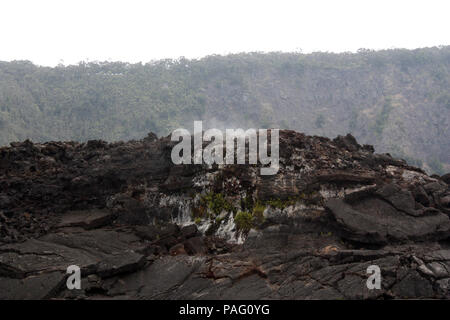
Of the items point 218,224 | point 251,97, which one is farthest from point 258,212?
point 251,97

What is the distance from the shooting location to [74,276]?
803 cm

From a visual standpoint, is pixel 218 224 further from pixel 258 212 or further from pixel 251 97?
pixel 251 97

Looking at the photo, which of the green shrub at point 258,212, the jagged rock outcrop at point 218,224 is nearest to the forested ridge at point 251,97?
the jagged rock outcrop at point 218,224

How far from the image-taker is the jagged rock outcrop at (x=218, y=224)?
25.6 feet

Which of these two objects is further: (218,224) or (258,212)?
(218,224)

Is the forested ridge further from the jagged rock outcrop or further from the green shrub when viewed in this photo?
the green shrub

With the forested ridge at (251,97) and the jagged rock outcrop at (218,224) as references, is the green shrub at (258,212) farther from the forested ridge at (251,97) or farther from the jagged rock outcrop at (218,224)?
the forested ridge at (251,97)

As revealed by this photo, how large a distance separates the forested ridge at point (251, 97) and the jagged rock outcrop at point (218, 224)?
30.1 m

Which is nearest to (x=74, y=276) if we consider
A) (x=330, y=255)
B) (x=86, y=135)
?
(x=330, y=255)

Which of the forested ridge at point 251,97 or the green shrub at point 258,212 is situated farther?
the forested ridge at point 251,97

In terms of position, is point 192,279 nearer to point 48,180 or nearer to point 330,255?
point 330,255

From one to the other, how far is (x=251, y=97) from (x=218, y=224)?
1873 inches

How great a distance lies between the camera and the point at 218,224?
10312 millimetres

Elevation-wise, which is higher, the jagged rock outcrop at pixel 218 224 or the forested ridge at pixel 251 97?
the forested ridge at pixel 251 97
